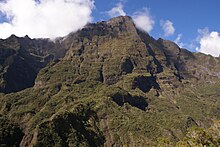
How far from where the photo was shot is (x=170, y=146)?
205ft

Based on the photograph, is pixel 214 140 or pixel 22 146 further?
pixel 22 146

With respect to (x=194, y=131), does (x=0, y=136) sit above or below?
below

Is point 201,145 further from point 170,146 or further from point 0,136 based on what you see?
→ point 0,136

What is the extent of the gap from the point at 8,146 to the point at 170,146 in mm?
152999

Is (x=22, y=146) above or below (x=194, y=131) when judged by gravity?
below

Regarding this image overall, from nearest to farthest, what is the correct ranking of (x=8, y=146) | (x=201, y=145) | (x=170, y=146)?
(x=201, y=145) < (x=170, y=146) < (x=8, y=146)

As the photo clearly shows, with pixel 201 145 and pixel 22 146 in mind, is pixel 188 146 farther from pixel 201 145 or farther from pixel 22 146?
pixel 22 146

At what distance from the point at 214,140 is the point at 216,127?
4701 millimetres

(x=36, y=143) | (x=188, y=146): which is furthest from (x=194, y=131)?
(x=36, y=143)

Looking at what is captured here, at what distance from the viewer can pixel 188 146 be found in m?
57.3

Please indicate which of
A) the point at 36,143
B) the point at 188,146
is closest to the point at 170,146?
the point at 188,146

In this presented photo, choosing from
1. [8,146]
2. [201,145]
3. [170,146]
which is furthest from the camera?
[8,146]

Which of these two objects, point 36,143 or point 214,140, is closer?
point 214,140

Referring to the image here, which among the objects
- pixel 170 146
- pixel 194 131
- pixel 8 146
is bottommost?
pixel 8 146
